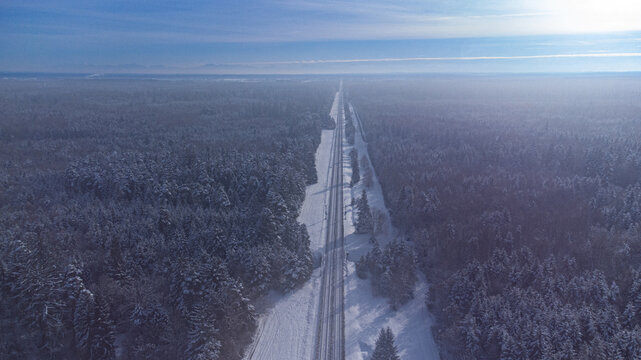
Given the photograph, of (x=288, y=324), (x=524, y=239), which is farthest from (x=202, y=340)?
(x=524, y=239)

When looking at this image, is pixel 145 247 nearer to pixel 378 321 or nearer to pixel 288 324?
pixel 288 324

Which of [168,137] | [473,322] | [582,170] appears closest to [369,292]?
[473,322]

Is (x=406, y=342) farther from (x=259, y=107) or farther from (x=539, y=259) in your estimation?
(x=259, y=107)

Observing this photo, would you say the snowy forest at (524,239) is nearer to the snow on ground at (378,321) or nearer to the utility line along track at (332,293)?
the snow on ground at (378,321)

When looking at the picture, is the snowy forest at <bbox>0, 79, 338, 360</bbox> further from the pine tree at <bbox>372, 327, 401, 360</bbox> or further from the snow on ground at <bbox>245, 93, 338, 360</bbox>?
the pine tree at <bbox>372, 327, 401, 360</bbox>

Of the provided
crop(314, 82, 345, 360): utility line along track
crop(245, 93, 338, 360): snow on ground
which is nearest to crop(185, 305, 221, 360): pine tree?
crop(245, 93, 338, 360): snow on ground

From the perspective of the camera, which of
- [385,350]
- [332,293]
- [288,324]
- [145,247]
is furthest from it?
[145,247]

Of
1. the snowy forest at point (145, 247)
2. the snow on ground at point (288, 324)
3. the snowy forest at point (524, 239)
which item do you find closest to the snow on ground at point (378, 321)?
the snowy forest at point (524, 239)
